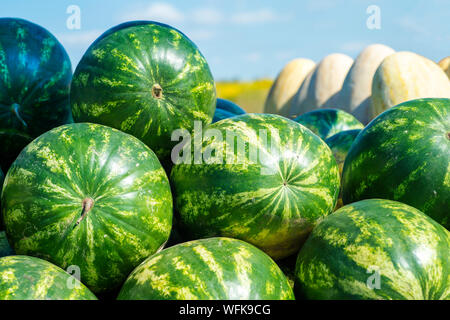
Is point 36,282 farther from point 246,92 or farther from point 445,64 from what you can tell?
point 246,92

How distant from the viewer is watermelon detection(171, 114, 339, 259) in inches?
77.0

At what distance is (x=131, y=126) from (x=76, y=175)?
0.45m

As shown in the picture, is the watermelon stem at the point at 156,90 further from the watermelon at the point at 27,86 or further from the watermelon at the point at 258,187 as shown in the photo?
the watermelon at the point at 27,86

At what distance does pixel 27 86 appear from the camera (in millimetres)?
2605

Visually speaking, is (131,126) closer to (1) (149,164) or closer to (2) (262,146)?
(1) (149,164)

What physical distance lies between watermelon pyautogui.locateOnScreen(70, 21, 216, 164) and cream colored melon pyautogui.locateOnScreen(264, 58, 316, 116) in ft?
16.0

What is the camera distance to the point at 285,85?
734 centimetres

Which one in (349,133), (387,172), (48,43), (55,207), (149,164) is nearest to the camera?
(55,207)

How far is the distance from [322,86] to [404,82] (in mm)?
1479

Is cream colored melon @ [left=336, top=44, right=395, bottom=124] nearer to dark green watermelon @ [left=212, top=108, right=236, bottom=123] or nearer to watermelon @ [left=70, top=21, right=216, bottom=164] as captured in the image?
dark green watermelon @ [left=212, top=108, right=236, bottom=123]

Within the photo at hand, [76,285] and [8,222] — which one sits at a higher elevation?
[8,222]

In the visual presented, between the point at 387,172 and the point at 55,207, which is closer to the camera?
the point at 55,207

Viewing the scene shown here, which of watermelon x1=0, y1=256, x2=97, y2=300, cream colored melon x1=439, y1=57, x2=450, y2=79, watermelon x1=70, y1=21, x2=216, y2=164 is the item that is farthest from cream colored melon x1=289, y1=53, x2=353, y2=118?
watermelon x1=0, y1=256, x2=97, y2=300

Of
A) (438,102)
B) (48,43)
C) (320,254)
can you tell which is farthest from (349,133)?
(48,43)
